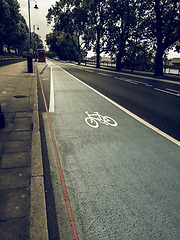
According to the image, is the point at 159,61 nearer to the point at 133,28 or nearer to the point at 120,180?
the point at 133,28

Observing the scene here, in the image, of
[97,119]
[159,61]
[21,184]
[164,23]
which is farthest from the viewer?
[159,61]

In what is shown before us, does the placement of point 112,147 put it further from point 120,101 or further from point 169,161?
point 120,101

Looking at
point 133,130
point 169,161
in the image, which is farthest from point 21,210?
point 133,130

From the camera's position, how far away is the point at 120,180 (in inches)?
116

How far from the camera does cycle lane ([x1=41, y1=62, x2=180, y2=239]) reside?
2158 millimetres

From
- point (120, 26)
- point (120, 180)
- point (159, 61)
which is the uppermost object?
point (120, 26)

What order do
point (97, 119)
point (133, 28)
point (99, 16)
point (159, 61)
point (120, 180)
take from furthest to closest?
1. point (99, 16)
2. point (133, 28)
3. point (159, 61)
4. point (97, 119)
5. point (120, 180)

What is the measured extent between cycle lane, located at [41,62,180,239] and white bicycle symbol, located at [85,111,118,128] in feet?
A: 0.66

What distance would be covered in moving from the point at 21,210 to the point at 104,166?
1617mm

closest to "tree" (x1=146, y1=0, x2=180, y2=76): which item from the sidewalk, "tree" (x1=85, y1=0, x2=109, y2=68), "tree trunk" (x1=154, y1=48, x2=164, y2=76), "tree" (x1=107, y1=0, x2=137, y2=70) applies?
"tree trunk" (x1=154, y1=48, x2=164, y2=76)

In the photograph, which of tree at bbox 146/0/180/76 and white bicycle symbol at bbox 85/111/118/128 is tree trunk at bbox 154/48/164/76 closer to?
tree at bbox 146/0/180/76

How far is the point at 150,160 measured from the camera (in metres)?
3.54

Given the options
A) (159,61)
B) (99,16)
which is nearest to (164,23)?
Result: (159,61)

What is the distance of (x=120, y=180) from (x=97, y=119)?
3075 millimetres
